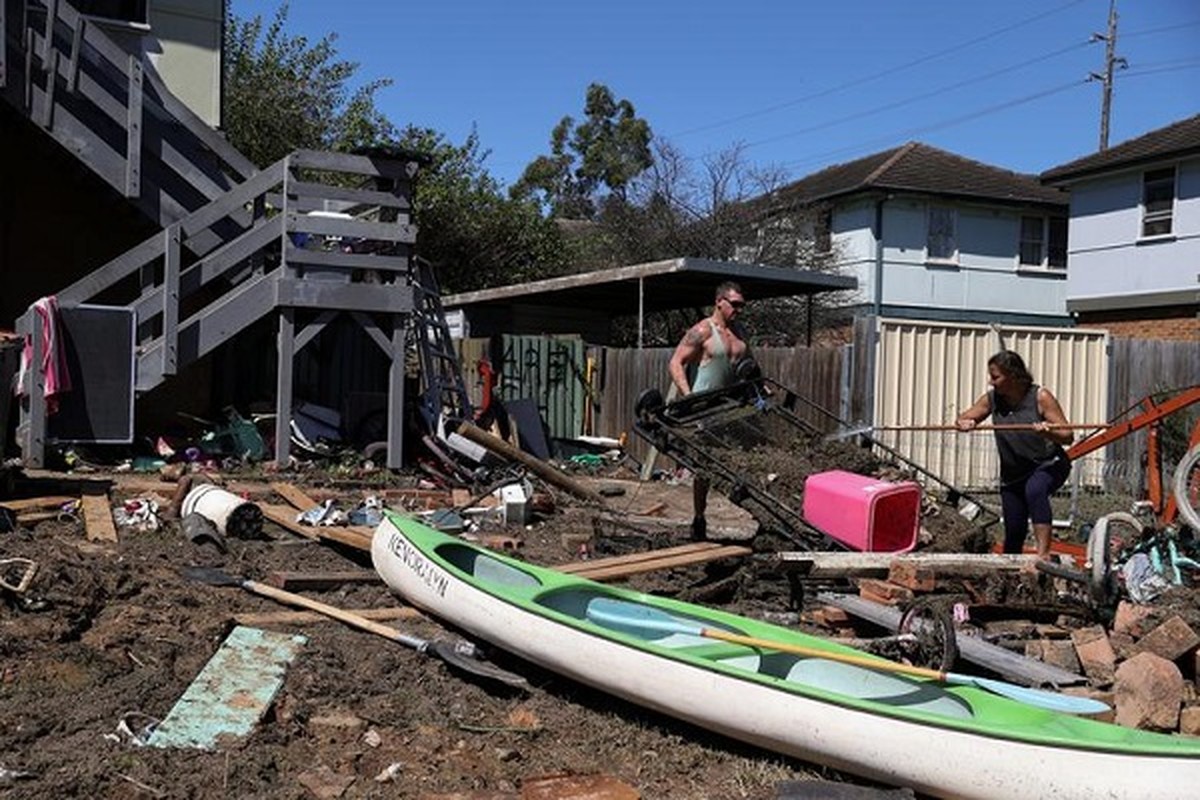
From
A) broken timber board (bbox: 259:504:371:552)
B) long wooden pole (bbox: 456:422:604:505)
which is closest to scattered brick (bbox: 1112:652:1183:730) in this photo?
broken timber board (bbox: 259:504:371:552)

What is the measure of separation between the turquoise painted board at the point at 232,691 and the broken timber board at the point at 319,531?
1.90 metres

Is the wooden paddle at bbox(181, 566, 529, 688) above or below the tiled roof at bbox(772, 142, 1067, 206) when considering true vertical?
below

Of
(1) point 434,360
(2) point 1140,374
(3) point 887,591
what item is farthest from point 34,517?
(2) point 1140,374

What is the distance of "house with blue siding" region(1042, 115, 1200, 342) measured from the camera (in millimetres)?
23266

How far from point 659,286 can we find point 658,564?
1009 centimetres

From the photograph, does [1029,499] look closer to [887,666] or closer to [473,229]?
[887,666]

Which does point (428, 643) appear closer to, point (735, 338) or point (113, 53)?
point (735, 338)

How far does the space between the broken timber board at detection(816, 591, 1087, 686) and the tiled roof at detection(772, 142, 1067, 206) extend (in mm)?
22437

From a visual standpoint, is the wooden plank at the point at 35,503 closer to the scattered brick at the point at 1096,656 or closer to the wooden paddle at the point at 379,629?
the wooden paddle at the point at 379,629

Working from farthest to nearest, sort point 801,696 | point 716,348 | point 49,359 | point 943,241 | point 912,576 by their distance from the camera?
point 943,241 → point 49,359 → point 716,348 → point 912,576 → point 801,696

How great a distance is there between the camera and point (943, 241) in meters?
29.2

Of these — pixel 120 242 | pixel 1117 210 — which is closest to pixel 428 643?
pixel 120 242

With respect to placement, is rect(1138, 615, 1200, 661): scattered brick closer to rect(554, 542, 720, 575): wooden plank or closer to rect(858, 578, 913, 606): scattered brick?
rect(858, 578, 913, 606): scattered brick

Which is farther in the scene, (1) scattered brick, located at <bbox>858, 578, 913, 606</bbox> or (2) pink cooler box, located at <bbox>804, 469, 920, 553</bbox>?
(2) pink cooler box, located at <bbox>804, 469, 920, 553</bbox>
